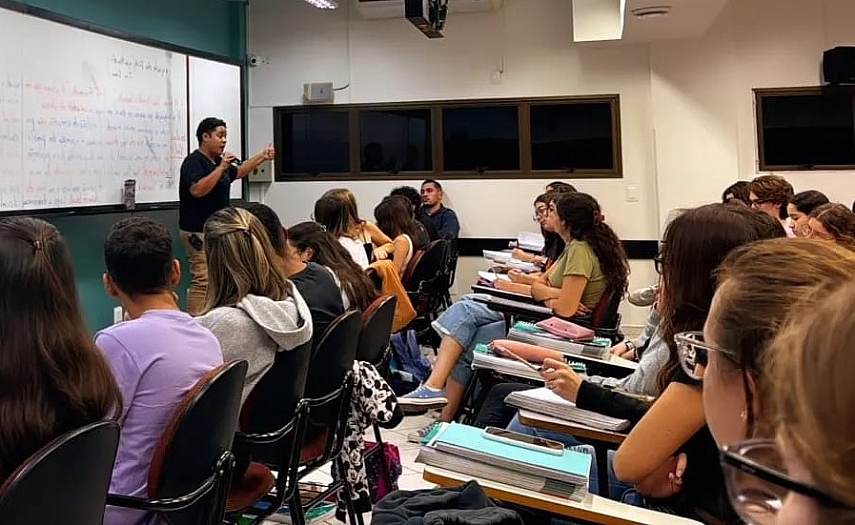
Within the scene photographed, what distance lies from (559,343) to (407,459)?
1.22 metres

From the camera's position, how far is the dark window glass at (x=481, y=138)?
21.1ft

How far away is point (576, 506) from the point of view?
135 cm

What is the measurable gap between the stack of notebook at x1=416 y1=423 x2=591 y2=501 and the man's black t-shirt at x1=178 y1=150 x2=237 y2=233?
3619 mm

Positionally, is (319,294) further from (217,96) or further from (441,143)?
(441,143)

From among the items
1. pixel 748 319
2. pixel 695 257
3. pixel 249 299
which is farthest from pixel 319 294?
pixel 748 319

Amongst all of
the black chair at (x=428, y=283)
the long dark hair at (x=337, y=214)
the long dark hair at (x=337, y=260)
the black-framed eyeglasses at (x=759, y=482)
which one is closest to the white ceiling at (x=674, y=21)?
the black chair at (x=428, y=283)

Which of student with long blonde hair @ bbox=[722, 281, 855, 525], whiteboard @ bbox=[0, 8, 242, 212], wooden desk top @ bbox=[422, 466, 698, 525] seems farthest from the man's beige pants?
student with long blonde hair @ bbox=[722, 281, 855, 525]

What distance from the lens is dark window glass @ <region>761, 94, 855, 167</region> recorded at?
5750 millimetres

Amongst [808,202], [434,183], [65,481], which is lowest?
[65,481]

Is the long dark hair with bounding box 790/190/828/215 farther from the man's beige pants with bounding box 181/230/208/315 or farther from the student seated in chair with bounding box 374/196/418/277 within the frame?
the man's beige pants with bounding box 181/230/208/315

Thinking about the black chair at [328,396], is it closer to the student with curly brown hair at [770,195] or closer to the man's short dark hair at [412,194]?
the student with curly brown hair at [770,195]

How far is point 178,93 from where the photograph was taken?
5.23 meters

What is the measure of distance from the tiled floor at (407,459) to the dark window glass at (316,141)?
344 centimetres

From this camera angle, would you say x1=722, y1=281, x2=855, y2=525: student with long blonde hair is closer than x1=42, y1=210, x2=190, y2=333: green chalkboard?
Yes
